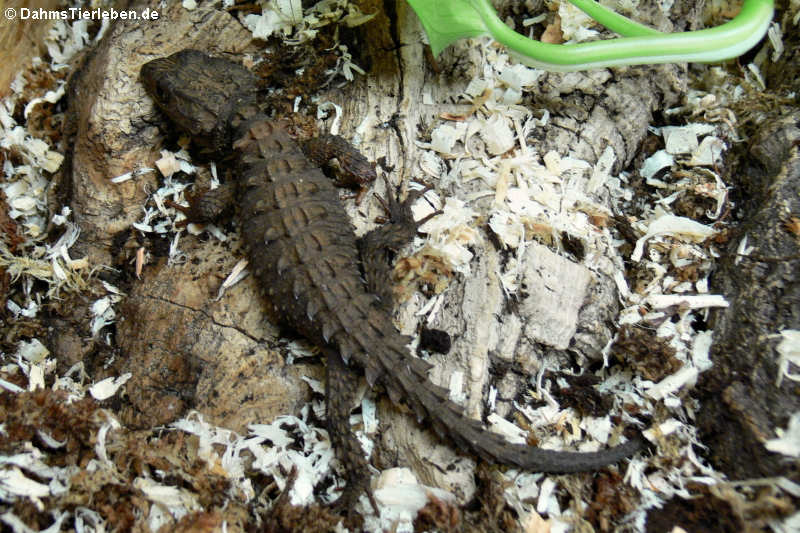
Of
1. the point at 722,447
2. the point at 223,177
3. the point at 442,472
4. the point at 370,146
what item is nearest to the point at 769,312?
the point at 722,447

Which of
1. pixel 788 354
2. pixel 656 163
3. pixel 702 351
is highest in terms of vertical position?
pixel 656 163

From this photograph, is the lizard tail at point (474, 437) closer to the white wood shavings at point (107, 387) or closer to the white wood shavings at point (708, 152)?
the white wood shavings at point (107, 387)

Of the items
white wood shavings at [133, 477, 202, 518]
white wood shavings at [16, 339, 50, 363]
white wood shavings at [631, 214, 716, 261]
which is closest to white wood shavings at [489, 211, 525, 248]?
white wood shavings at [631, 214, 716, 261]

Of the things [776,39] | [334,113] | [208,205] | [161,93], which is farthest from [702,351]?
[161,93]

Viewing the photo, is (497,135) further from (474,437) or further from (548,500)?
(548,500)

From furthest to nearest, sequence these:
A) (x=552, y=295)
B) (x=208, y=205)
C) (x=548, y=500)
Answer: (x=208, y=205), (x=552, y=295), (x=548, y=500)

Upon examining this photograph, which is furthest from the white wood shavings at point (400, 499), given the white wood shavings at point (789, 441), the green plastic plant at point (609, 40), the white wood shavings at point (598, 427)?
the green plastic plant at point (609, 40)
